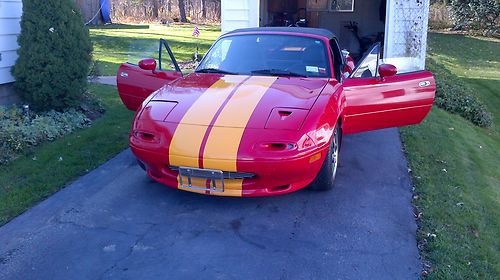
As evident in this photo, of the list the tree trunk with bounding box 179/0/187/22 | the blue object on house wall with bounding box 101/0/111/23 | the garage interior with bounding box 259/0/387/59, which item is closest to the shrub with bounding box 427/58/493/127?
the garage interior with bounding box 259/0/387/59

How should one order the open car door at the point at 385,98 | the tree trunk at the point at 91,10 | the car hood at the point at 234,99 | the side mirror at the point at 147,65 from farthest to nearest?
the tree trunk at the point at 91,10 < the side mirror at the point at 147,65 < the open car door at the point at 385,98 < the car hood at the point at 234,99

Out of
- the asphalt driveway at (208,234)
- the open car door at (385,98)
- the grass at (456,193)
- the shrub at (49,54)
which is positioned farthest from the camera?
the shrub at (49,54)

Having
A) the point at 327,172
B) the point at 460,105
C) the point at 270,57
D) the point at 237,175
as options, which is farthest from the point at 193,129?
the point at 460,105

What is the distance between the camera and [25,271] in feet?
12.0

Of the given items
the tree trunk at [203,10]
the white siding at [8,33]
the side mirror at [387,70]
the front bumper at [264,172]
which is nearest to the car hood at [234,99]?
the front bumper at [264,172]

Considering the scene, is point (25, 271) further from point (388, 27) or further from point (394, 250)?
point (388, 27)

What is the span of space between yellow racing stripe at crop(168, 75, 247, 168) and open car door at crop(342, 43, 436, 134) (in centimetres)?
148

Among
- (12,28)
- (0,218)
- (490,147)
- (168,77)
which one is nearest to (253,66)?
(168,77)

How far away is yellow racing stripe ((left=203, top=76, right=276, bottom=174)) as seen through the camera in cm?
431

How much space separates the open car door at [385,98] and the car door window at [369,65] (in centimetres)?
2

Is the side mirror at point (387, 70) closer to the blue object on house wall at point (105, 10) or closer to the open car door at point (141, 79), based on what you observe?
the open car door at point (141, 79)

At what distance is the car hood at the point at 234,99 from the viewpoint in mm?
4645

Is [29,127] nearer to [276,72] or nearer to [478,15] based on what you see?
[276,72]

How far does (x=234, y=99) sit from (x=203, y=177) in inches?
35.2
